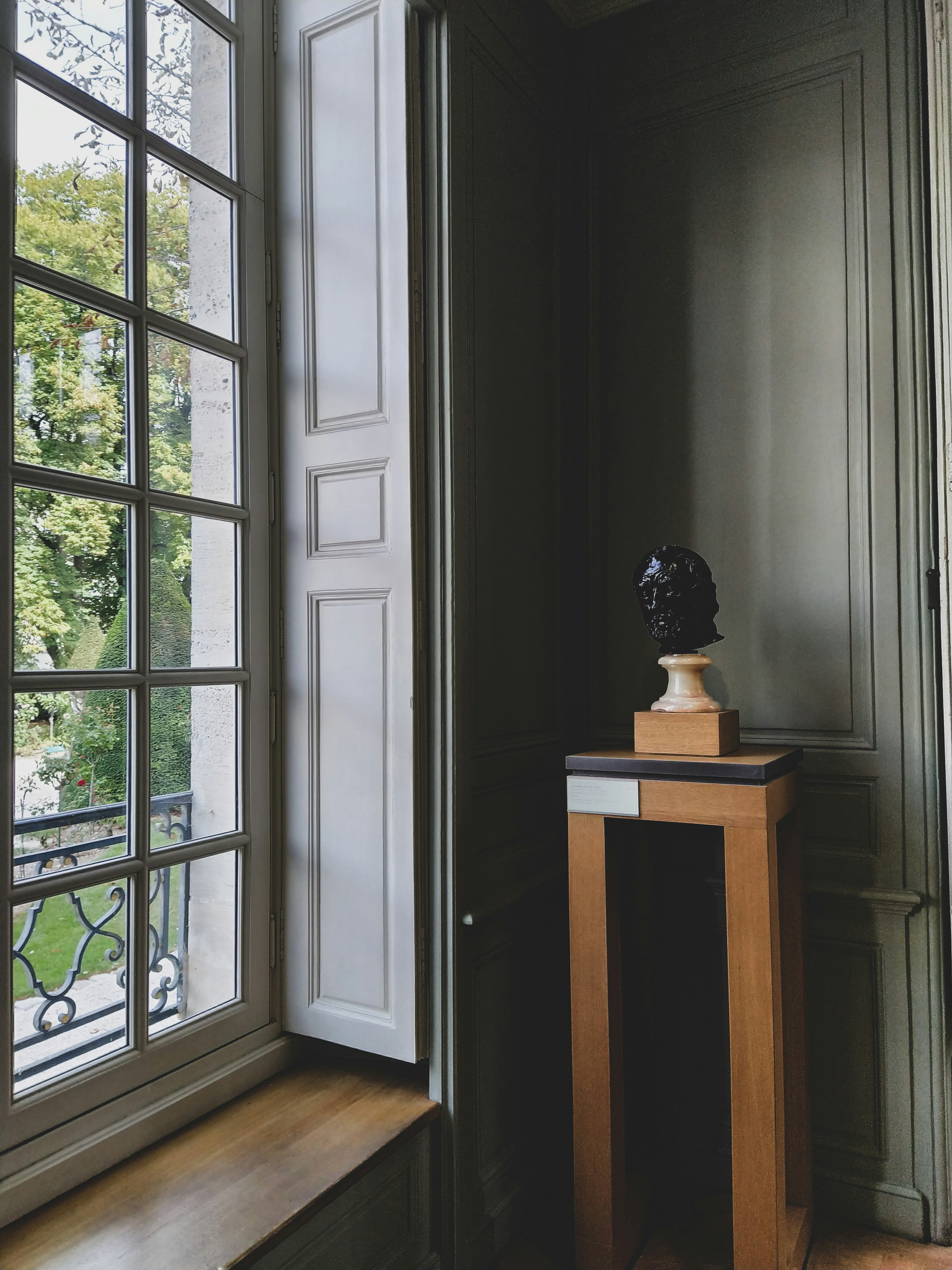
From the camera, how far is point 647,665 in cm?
241

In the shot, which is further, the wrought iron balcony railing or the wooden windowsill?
the wrought iron balcony railing

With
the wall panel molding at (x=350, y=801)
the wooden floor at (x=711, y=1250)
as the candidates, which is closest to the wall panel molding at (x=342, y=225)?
the wall panel molding at (x=350, y=801)

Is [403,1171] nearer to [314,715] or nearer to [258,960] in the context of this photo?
[258,960]

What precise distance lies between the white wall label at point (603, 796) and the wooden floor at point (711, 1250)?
1015mm

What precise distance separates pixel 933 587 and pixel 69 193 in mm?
1948

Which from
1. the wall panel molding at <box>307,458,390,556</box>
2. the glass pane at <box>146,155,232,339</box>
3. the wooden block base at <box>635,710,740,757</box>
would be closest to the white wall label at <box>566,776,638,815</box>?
the wooden block base at <box>635,710,740,757</box>

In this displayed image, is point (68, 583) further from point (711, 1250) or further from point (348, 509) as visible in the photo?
point (711, 1250)

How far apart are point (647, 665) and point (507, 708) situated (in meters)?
0.48

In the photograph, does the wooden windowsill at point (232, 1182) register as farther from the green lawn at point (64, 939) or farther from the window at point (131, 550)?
the green lawn at point (64, 939)

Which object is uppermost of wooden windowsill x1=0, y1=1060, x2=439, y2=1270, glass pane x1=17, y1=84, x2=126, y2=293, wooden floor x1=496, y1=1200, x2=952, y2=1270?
glass pane x1=17, y1=84, x2=126, y2=293

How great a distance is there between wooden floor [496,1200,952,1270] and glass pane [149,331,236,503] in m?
1.82

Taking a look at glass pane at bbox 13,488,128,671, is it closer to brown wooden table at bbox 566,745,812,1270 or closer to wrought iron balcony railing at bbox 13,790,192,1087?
wrought iron balcony railing at bbox 13,790,192,1087

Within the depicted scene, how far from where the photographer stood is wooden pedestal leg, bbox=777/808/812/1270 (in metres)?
2.02

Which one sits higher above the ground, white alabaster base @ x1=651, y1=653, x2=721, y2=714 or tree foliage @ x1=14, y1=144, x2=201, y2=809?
tree foliage @ x1=14, y1=144, x2=201, y2=809
